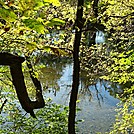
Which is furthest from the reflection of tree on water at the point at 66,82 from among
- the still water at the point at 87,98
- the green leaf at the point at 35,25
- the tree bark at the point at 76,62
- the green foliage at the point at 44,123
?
the green leaf at the point at 35,25

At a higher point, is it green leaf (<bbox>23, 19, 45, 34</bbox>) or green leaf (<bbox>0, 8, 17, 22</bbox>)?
green leaf (<bbox>0, 8, 17, 22</bbox>)

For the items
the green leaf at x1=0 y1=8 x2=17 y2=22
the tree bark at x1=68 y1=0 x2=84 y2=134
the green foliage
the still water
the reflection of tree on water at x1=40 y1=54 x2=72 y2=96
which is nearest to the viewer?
the green leaf at x1=0 y1=8 x2=17 y2=22

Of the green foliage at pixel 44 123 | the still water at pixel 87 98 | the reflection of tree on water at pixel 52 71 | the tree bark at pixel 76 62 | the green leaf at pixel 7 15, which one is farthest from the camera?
the reflection of tree on water at pixel 52 71

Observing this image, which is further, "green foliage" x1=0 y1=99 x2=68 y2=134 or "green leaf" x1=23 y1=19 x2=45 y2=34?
"green foliage" x1=0 y1=99 x2=68 y2=134

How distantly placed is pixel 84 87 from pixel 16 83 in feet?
35.2

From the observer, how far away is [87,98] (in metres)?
11.5

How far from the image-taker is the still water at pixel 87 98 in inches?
364

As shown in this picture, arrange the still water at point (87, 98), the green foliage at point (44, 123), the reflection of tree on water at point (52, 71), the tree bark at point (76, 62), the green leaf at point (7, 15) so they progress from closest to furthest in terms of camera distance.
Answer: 1. the green leaf at point (7, 15)
2. the tree bark at point (76, 62)
3. the green foliage at point (44, 123)
4. the still water at point (87, 98)
5. the reflection of tree on water at point (52, 71)

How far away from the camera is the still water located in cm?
923

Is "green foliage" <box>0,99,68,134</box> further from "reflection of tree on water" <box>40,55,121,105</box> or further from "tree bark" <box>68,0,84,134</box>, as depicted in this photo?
"reflection of tree on water" <box>40,55,121,105</box>

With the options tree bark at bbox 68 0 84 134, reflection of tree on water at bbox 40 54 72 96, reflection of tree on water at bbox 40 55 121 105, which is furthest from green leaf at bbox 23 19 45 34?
reflection of tree on water at bbox 40 54 72 96

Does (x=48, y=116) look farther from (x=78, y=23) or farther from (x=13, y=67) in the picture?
(x=13, y=67)

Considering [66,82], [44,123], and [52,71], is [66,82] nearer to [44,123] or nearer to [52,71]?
[52,71]

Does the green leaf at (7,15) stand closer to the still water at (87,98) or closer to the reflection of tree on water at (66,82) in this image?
the still water at (87,98)
